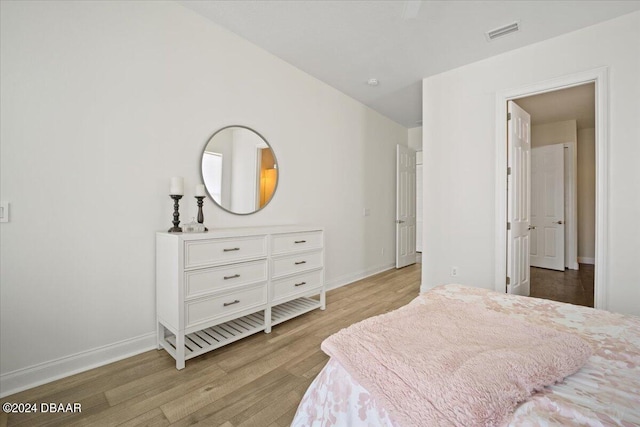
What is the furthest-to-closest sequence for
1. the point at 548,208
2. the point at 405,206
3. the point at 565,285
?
1. the point at 405,206
2. the point at 548,208
3. the point at 565,285

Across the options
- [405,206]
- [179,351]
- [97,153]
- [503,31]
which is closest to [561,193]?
[405,206]

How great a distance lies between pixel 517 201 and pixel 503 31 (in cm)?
169

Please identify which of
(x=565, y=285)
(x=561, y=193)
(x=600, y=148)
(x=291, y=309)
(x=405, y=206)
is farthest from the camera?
(x=405, y=206)

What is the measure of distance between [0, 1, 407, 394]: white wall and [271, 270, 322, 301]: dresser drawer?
0.69 meters

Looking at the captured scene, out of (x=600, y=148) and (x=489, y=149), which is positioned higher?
(x=489, y=149)

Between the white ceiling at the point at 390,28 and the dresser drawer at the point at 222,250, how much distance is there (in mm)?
1903

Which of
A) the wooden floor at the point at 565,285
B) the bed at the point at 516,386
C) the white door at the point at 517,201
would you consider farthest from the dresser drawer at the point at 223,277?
the wooden floor at the point at 565,285

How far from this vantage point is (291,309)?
112 inches

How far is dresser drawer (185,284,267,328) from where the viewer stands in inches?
78.0

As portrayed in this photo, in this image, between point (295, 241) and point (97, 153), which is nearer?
point (97, 153)

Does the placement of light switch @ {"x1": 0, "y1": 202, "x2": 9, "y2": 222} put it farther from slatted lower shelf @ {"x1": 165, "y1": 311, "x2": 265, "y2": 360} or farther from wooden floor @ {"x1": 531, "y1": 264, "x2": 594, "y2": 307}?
wooden floor @ {"x1": 531, "y1": 264, "x2": 594, "y2": 307}

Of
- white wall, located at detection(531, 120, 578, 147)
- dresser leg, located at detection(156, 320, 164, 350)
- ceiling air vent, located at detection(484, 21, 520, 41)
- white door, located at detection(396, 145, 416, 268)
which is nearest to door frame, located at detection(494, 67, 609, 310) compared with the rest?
ceiling air vent, located at detection(484, 21, 520, 41)

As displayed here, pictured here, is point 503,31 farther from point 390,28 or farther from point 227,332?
point 227,332

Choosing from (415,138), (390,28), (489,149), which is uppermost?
(390,28)
